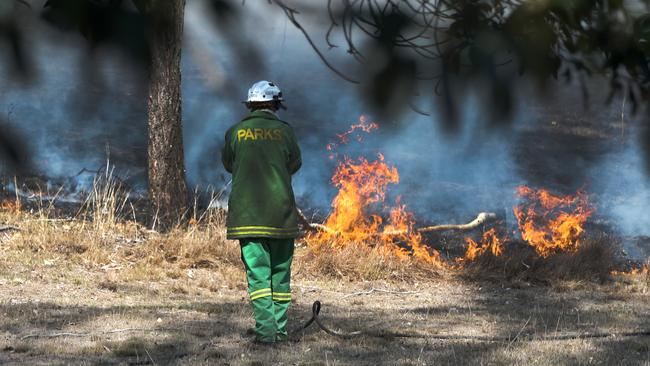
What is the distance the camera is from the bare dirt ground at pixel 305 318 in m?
5.96

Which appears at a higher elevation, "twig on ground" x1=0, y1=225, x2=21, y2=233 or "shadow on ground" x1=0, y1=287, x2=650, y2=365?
"twig on ground" x1=0, y1=225, x2=21, y2=233

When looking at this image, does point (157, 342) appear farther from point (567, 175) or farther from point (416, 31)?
point (567, 175)

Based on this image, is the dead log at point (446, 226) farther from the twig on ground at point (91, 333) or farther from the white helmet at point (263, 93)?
the white helmet at point (263, 93)

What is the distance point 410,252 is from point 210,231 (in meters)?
2.07

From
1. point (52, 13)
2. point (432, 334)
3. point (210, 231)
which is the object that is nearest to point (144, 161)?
point (210, 231)

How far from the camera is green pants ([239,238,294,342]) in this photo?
6113mm

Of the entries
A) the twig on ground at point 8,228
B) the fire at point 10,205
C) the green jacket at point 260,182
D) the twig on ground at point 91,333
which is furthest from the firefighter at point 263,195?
the fire at point 10,205

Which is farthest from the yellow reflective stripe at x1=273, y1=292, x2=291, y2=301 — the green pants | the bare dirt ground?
the bare dirt ground

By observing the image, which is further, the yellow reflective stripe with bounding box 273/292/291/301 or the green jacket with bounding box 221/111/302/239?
the yellow reflective stripe with bounding box 273/292/291/301

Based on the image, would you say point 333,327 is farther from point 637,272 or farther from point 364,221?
point 637,272

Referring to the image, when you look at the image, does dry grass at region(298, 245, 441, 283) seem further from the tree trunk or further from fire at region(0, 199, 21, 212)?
fire at region(0, 199, 21, 212)

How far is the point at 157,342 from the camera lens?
6.27 m

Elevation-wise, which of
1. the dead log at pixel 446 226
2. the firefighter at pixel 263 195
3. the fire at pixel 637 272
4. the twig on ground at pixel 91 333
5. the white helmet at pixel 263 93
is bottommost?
the fire at pixel 637 272

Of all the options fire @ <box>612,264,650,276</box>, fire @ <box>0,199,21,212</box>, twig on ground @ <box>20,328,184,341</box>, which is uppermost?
fire @ <box>0,199,21,212</box>
